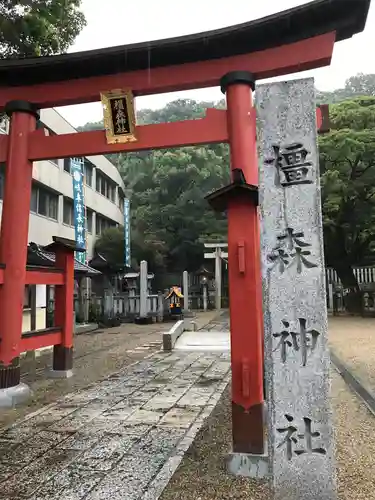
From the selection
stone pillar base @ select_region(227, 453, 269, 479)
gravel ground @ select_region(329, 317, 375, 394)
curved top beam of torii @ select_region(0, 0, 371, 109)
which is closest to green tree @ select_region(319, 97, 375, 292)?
gravel ground @ select_region(329, 317, 375, 394)

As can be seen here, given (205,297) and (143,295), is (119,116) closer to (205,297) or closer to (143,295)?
(143,295)

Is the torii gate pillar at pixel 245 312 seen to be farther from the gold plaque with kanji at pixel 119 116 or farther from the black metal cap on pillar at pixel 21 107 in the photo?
the black metal cap on pillar at pixel 21 107

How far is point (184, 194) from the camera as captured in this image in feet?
113

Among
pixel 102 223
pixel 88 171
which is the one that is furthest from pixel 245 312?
pixel 102 223

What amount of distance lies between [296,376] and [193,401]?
11.5 ft

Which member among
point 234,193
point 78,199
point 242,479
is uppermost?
point 78,199

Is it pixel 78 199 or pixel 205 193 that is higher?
pixel 205 193

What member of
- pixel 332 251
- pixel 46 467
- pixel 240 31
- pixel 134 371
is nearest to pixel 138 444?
pixel 46 467

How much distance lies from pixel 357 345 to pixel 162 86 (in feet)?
27.9

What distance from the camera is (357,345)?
11.5m

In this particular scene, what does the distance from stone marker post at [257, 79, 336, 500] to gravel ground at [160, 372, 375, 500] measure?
0.47 m

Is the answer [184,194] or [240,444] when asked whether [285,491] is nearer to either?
[240,444]

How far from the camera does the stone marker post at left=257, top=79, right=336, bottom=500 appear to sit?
3.16 meters

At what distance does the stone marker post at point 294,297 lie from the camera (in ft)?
10.4
